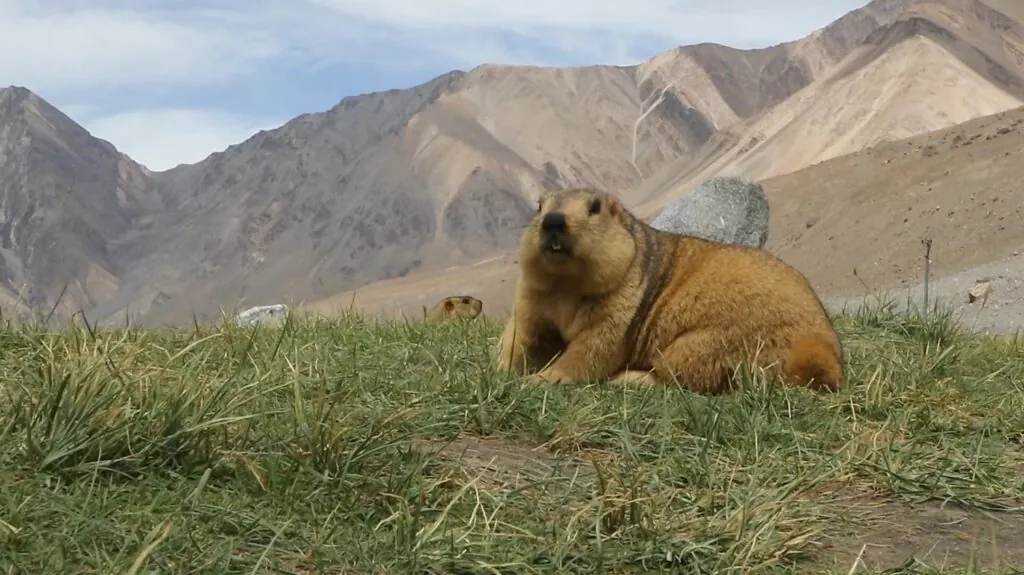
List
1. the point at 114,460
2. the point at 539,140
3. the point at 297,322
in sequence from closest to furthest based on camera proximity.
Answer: the point at 114,460
the point at 297,322
the point at 539,140

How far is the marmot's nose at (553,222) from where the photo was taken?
21.0 ft

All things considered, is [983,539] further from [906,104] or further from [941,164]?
[906,104]

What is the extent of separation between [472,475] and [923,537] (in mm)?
1710

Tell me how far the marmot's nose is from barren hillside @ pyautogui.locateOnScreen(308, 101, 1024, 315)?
29.0 metres

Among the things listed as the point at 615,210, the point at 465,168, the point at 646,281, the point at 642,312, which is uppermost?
the point at 615,210

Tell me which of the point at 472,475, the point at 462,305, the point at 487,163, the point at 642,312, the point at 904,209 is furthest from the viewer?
the point at 487,163

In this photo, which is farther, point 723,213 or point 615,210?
point 723,213

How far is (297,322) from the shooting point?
8.66m

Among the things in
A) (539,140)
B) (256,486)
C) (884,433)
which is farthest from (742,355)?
(539,140)

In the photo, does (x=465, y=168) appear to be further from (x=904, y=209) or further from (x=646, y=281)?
(x=646, y=281)

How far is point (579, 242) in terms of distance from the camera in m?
6.46

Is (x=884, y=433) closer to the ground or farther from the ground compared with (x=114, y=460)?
closer to the ground

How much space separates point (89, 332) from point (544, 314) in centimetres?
262

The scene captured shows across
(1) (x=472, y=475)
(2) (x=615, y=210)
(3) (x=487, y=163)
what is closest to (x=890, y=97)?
(3) (x=487, y=163)
